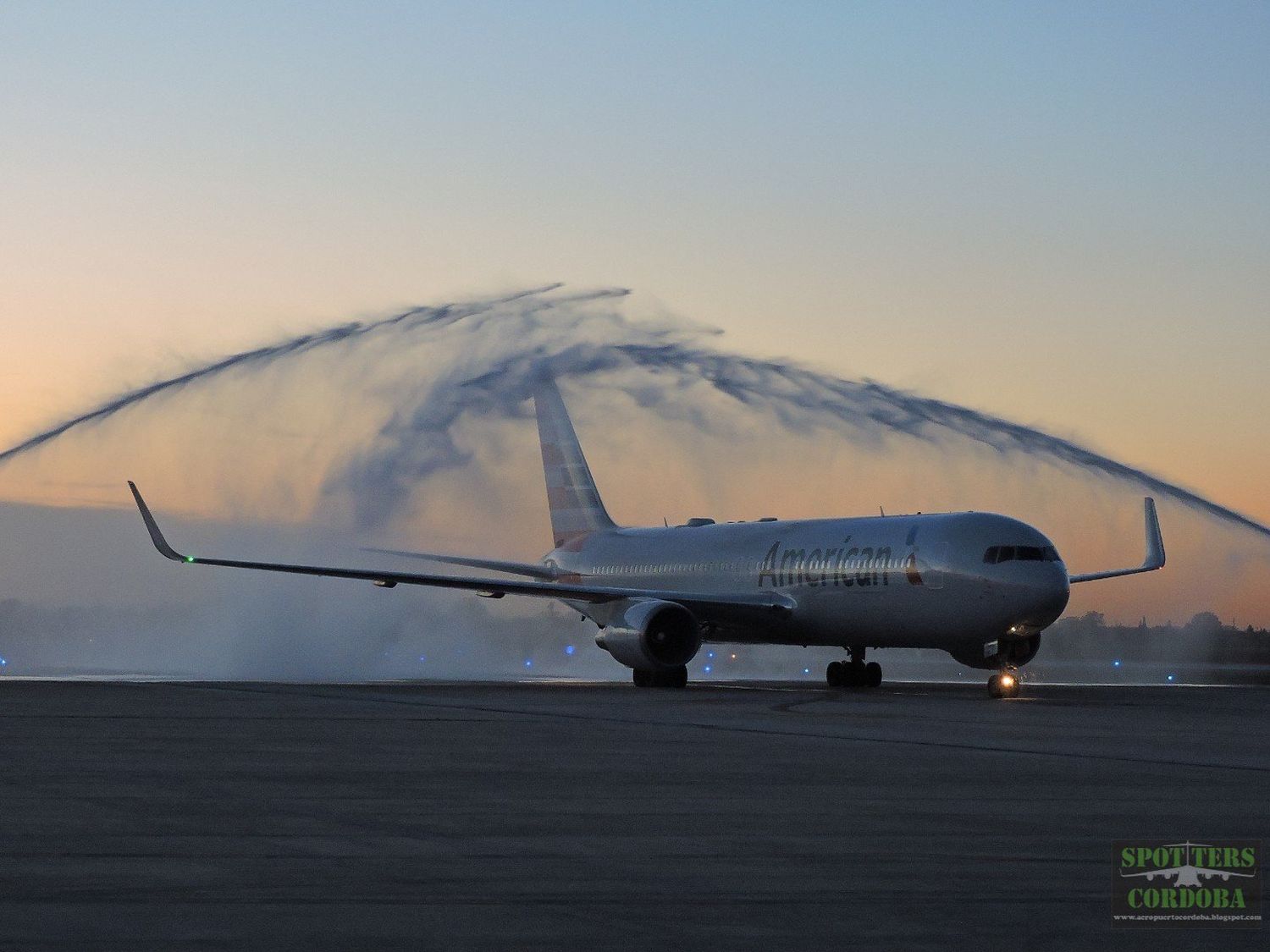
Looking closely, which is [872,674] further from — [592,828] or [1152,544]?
[592,828]

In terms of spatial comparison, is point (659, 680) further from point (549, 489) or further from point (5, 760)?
point (5, 760)

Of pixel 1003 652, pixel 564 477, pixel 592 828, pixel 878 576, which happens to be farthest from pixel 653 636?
pixel 592 828

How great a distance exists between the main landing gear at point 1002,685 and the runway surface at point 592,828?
10.9 metres

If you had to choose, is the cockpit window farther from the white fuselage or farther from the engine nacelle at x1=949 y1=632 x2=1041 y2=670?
the engine nacelle at x1=949 y1=632 x2=1041 y2=670

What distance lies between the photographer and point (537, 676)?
186 ft

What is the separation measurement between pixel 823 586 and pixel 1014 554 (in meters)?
5.57

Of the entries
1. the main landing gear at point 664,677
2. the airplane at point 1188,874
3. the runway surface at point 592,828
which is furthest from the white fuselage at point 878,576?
the airplane at point 1188,874

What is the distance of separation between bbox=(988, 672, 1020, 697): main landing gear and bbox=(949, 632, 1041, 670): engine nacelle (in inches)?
45.1

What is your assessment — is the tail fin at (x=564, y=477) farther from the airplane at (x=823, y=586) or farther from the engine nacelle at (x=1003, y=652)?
the engine nacelle at (x=1003, y=652)

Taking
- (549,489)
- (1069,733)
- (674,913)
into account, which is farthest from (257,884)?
(549,489)

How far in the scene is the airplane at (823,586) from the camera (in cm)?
3694

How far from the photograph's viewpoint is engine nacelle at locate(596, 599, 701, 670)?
40844 mm

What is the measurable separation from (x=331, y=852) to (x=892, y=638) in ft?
97.8

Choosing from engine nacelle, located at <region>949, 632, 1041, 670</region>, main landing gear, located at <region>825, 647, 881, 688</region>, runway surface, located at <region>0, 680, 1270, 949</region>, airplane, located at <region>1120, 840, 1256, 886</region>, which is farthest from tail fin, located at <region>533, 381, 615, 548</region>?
airplane, located at <region>1120, 840, 1256, 886</region>
